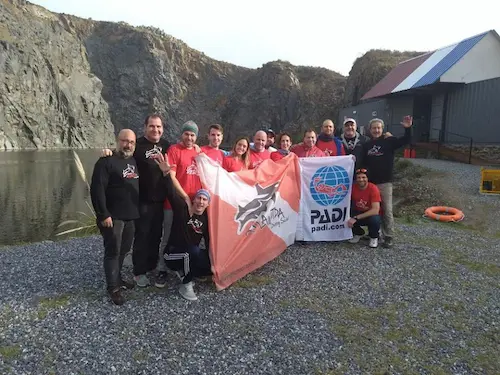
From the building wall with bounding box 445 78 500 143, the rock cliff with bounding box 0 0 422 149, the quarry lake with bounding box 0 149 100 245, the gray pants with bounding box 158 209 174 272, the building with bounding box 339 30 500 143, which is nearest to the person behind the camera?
the gray pants with bounding box 158 209 174 272

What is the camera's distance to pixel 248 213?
658 cm

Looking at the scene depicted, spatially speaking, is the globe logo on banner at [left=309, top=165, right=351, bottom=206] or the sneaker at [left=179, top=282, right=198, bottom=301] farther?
the globe logo on banner at [left=309, top=165, right=351, bottom=206]

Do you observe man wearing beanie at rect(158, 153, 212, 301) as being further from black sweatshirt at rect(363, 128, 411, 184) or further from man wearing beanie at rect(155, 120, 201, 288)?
black sweatshirt at rect(363, 128, 411, 184)

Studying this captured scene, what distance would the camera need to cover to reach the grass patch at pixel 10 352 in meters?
4.04

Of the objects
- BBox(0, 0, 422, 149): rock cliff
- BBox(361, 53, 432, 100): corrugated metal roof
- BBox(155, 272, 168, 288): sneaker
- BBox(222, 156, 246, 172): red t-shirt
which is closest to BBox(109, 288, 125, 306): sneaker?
BBox(155, 272, 168, 288): sneaker

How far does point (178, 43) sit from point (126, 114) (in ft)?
102

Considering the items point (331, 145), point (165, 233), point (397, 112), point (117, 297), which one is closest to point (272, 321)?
point (117, 297)

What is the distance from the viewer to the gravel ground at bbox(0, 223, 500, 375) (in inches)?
159

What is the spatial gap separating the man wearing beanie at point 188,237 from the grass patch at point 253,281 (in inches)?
23.6

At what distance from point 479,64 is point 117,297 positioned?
28276mm

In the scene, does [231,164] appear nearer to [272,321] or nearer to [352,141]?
[272,321]

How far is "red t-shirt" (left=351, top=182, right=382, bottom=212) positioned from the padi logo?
1.97m

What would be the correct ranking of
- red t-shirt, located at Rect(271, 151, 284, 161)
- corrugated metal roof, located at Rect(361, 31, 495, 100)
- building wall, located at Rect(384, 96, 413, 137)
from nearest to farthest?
red t-shirt, located at Rect(271, 151, 284, 161)
corrugated metal roof, located at Rect(361, 31, 495, 100)
building wall, located at Rect(384, 96, 413, 137)

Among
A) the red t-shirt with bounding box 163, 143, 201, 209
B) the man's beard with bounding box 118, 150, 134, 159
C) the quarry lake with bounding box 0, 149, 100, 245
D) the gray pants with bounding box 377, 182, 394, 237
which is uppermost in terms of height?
the man's beard with bounding box 118, 150, 134, 159
